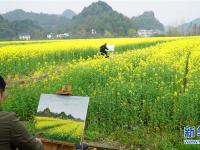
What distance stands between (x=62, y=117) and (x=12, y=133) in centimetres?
164

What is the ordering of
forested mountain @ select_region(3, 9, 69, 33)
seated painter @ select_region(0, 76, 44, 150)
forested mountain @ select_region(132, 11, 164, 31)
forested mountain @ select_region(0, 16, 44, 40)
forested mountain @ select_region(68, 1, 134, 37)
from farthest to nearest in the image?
forested mountain @ select_region(3, 9, 69, 33)
forested mountain @ select_region(132, 11, 164, 31)
forested mountain @ select_region(68, 1, 134, 37)
forested mountain @ select_region(0, 16, 44, 40)
seated painter @ select_region(0, 76, 44, 150)

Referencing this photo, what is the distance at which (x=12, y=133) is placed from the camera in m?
3.63

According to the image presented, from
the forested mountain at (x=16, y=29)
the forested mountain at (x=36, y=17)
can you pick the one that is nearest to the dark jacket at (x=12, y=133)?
the forested mountain at (x=16, y=29)

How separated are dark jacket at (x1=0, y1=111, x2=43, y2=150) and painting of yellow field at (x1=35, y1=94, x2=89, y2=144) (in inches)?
56.3

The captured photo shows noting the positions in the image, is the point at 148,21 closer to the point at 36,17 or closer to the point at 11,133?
the point at 36,17

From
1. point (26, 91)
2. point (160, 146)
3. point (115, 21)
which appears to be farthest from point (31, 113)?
point (115, 21)

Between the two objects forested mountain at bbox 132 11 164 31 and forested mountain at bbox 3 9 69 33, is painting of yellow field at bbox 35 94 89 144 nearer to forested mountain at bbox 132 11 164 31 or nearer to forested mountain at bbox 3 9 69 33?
forested mountain at bbox 132 11 164 31

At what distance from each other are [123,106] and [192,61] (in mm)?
6143

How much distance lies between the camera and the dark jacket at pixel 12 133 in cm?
363

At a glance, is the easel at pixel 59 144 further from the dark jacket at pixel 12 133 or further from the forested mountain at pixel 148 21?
the forested mountain at pixel 148 21

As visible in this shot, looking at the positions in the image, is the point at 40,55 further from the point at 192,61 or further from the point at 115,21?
the point at 115,21

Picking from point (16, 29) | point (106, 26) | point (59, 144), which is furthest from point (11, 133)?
point (106, 26)

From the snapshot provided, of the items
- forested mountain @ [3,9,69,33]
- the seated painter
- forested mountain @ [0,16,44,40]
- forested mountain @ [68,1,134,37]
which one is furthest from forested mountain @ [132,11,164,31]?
the seated painter

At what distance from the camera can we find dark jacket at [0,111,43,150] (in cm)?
363
